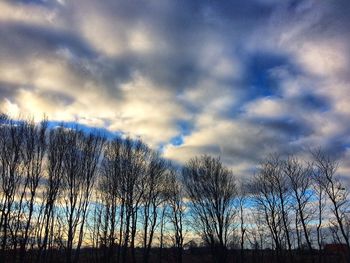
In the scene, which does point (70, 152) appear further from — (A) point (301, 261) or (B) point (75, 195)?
(A) point (301, 261)

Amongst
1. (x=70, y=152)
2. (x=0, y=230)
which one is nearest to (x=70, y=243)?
(x=0, y=230)

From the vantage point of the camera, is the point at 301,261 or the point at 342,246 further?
the point at 301,261

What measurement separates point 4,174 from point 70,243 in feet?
30.2

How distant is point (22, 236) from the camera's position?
3231 cm

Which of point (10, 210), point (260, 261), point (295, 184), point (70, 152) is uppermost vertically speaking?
point (70, 152)

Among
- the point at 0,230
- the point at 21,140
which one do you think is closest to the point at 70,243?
the point at 0,230

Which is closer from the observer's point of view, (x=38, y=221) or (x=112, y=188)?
(x=38, y=221)

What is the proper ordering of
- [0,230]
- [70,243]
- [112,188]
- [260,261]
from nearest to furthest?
[0,230]
[70,243]
[112,188]
[260,261]

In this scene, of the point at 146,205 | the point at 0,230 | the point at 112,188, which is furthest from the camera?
the point at 146,205

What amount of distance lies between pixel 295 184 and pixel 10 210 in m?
30.3

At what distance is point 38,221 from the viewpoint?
3525cm

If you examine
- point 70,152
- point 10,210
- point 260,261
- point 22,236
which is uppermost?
point 70,152

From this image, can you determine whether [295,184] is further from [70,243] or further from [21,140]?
[21,140]

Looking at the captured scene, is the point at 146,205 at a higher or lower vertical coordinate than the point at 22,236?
higher
